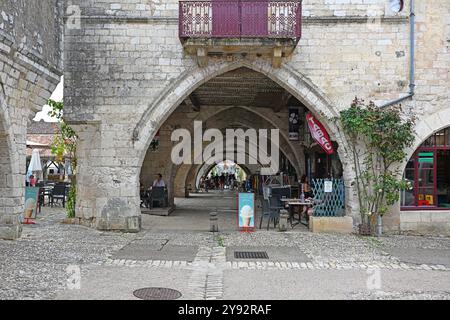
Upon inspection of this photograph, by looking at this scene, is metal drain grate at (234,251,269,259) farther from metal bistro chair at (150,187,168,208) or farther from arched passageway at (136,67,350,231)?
metal bistro chair at (150,187,168,208)

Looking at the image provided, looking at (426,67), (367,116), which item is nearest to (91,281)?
(367,116)

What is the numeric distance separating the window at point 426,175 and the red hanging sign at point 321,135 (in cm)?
177

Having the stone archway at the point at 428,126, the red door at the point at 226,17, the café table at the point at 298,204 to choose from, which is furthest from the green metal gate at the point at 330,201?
the red door at the point at 226,17

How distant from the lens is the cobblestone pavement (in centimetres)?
543

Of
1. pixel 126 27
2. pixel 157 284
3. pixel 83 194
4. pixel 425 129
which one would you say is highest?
pixel 126 27

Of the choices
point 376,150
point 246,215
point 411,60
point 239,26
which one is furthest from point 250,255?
point 411,60

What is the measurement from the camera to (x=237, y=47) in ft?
32.2

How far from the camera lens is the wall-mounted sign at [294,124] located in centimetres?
1456

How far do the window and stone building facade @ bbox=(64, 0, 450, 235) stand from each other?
39cm

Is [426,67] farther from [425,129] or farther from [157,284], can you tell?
[157,284]

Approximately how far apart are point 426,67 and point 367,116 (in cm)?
182

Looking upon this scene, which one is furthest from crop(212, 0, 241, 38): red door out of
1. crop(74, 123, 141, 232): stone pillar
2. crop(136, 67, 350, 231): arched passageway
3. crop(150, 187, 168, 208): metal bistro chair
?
crop(150, 187, 168, 208): metal bistro chair

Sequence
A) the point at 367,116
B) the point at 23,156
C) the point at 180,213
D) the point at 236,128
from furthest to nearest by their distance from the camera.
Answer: the point at 236,128 < the point at 180,213 < the point at 367,116 < the point at 23,156

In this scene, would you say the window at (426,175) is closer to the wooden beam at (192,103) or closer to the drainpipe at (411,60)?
the drainpipe at (411,60)
